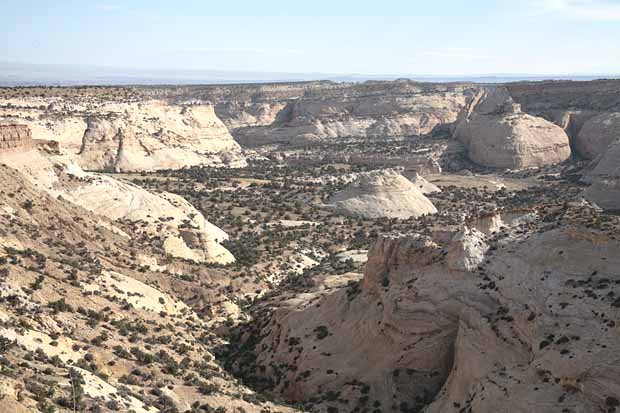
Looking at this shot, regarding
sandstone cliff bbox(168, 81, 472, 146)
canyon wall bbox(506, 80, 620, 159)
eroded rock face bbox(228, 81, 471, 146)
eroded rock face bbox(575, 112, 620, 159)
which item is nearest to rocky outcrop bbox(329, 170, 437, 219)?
canyon wall bbox(506, 80, 620, 159)

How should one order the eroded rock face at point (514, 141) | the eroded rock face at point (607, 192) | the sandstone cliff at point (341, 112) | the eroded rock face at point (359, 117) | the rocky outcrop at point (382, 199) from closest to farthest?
the eroded rock face at point (607, 192) → the rocky outcrop at point (382, 199) → the eroded rock face at point (514, 141) → the eroded rock face at point (359, 117) → the sandstone cliff at point (341, 112)

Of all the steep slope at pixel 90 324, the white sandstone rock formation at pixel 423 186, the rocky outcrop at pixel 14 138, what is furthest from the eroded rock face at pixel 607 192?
the rocky outcrop at pixel 14 138

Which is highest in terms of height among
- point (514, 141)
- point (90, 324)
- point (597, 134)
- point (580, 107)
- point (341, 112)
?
point (580, 107)

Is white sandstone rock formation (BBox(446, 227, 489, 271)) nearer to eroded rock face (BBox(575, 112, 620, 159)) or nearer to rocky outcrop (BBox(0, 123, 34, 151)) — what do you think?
rocky outcrop (BBox(0, 123, 34, 151))

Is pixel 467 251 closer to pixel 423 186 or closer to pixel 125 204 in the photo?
pixel 125 204

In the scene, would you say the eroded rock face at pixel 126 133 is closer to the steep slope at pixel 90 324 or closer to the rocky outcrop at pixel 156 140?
the rocky outcrop at pixel 156 140

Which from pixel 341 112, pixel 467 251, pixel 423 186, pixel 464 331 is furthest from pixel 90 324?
pixel 341 112
